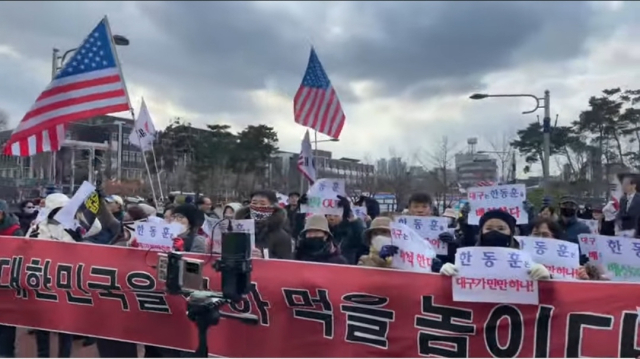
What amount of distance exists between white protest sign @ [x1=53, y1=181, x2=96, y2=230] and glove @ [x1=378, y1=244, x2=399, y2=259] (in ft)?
9.13

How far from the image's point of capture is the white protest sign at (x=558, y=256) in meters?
4.86

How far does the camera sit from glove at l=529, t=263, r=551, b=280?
14.8 ft

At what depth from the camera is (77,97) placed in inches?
290

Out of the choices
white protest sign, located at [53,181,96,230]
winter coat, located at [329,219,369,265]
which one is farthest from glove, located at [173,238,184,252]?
winter coat, located at [329,219,369,265]

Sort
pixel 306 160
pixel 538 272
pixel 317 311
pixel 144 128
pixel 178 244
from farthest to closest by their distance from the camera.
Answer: pixel 144 128, pixel 306 160, pixel 178 244, pixel 317 311, pixel 538 272

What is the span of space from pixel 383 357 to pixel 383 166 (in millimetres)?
43307

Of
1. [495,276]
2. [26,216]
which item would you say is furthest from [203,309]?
[26,216]

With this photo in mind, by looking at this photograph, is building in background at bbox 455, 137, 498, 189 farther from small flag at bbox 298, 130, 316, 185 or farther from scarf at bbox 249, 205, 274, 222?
scarf at bbox 249, 205, 274, 222

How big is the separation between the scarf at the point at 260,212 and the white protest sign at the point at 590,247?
285 cm

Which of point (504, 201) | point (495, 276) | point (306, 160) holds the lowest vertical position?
point (495, 276)

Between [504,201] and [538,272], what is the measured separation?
3.15 meters

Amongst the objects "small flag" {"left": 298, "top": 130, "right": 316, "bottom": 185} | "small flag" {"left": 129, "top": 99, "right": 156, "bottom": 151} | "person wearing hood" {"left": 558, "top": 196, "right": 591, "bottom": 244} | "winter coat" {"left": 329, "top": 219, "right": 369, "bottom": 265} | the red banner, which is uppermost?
"small flag" {"left": 129, "top": 99, "right": 156, "bottom": 151}

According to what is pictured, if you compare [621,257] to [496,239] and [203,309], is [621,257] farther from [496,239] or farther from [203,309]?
[203,309]

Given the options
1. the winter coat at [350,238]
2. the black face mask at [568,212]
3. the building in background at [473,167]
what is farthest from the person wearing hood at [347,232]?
the building in background at [473,167]
